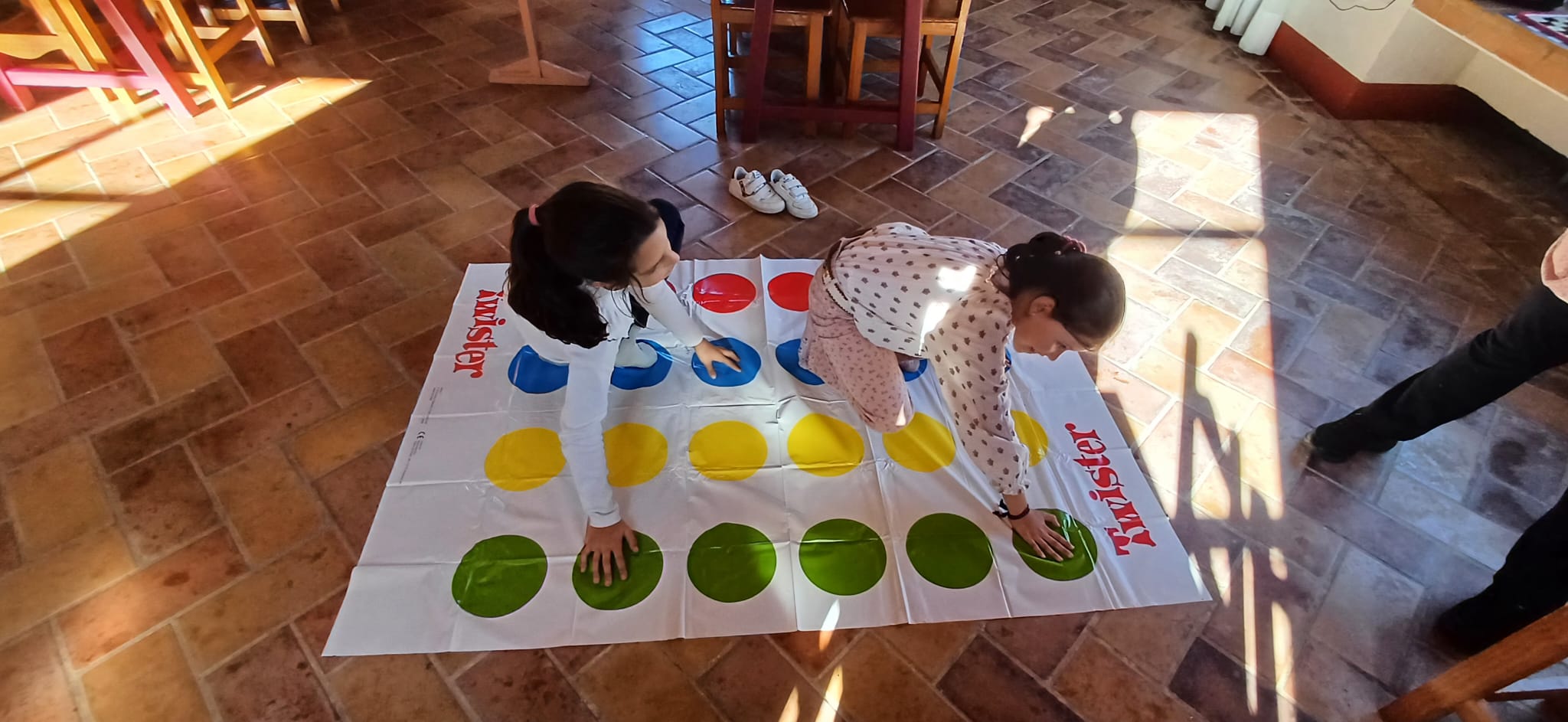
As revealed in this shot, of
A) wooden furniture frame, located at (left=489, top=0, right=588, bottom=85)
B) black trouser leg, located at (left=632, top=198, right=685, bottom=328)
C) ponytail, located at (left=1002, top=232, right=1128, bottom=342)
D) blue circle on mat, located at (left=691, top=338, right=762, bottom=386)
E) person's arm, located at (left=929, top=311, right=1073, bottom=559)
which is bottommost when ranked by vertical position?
blue circle on mat, located at (left=691, top=338, right=762, bottom=386)

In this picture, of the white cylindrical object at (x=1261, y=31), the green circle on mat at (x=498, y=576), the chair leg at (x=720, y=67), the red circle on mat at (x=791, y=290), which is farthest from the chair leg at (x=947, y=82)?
the green circle on mat at (x=498, y=576)

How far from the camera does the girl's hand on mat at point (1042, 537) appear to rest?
5.12ft

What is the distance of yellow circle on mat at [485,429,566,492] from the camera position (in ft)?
5.51

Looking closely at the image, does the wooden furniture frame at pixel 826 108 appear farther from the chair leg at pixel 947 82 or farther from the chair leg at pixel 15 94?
the chair leg at pixel 15 94

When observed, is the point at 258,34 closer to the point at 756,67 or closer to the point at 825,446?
the point at 756,67

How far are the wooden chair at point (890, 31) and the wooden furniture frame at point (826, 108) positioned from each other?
0.08 metres

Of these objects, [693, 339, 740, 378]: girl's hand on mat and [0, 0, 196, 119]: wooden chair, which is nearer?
[693, 339, 740, 378]: girl's hand on mat

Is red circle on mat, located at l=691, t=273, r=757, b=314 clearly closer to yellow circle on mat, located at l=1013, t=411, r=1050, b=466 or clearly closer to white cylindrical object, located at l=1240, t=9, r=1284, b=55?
yellow circle on mat, located at l=1013, t=411, r=1050, b=466

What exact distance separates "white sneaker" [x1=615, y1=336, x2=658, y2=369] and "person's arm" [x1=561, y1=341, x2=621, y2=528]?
0.33 meters

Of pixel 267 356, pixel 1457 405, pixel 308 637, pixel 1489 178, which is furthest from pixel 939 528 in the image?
pixel 1489 178

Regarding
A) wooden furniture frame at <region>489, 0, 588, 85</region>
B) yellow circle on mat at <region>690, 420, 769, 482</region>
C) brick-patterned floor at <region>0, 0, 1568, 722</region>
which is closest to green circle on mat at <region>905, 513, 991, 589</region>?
brick-patterned floor at <region>0, 0, 1568, 722</region>

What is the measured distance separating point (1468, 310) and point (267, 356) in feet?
11.6

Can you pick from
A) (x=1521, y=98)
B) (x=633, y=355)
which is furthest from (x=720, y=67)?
(x=1521, y=98)

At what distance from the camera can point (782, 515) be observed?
5.41ft
